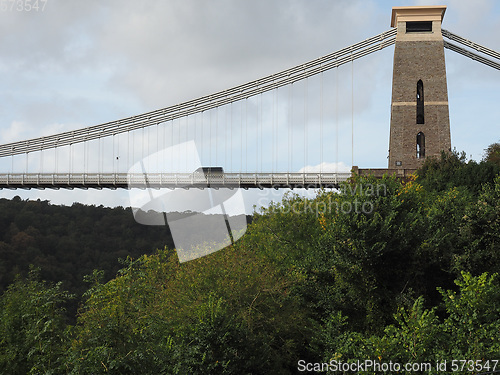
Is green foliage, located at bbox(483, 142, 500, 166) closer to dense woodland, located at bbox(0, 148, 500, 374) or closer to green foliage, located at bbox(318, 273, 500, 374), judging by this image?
dense woodland, located at bbox(0, 148, 500, 374)

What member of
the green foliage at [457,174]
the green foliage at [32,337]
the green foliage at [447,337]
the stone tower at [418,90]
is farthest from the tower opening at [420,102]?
the green foliage at [32,337]

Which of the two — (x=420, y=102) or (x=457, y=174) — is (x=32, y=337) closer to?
(x=457, y=174)

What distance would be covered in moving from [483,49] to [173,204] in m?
23.6

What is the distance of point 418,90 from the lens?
4112 centimetres

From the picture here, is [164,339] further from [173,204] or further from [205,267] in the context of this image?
[173,204]

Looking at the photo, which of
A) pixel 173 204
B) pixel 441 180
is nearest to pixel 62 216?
pixel 173 204

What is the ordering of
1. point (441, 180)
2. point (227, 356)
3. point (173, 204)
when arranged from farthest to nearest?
point (173, 204) < point (441, 180) < point (227, 356)

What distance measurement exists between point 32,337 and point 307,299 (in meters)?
9.78

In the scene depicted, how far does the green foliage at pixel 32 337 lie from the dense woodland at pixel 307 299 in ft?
0.17

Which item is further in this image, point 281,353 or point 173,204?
point 173,204

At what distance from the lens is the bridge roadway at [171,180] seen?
42.1 meters

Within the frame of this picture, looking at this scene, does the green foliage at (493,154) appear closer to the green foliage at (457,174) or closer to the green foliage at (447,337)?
the green foliage at (457,174)

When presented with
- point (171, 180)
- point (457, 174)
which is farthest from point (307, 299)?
point (171, 180)

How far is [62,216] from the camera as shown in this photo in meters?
59.2
